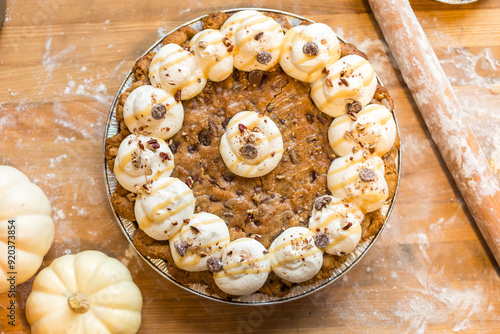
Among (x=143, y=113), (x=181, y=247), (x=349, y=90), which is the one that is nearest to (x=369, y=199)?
(x=349, y=90)

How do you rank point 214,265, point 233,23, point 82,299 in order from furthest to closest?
point 233,23 < point 82,299 < point 214,265

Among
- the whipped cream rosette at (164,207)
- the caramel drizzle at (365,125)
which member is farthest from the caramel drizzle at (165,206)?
the caramel drizzle at (365,125)

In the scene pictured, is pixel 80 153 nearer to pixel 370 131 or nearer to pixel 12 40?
pixel 12 40

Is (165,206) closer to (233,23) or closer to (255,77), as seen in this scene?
(255,77)

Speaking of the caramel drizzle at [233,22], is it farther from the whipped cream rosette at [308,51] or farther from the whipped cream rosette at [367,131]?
the whipped cream rosette at [367,131]

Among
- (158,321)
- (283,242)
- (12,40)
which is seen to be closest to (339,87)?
(283,242)

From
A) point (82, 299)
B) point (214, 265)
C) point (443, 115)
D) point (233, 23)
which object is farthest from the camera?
point (443, 115)
